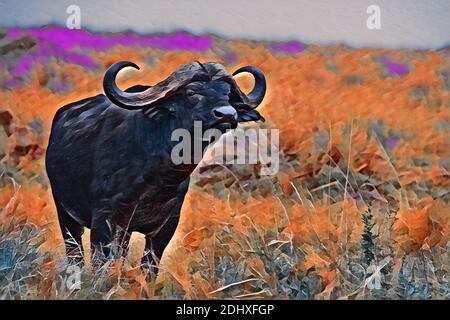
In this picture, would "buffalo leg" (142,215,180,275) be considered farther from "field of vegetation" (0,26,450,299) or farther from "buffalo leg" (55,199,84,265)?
"buffalo leg" (55,199,84,265)

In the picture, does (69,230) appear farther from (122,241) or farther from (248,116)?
(248,116)

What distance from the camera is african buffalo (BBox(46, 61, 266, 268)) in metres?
5.13

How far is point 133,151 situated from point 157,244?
62cm

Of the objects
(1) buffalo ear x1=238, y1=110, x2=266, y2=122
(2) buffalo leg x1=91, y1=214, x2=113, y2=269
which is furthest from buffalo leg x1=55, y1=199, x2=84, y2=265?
(1) buffalo ear x1=238, y1=110, x2=266, y2=122

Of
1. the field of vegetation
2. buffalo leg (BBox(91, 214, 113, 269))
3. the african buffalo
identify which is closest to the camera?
the african buffalo

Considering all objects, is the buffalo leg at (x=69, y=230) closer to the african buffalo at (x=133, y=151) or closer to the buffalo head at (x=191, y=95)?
the african buffalo at (x=133, y=151)

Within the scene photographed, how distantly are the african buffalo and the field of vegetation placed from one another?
0.32 ft

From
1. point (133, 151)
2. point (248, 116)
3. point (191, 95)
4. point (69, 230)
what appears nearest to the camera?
point (191, 95)

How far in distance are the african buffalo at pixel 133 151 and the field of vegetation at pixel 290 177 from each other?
0.10 metres

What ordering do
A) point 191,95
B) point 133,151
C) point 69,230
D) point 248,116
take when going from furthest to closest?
point 69,230
point 248,116
point 133,151
point 191,95

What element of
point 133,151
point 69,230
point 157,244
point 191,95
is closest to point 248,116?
point 191,95

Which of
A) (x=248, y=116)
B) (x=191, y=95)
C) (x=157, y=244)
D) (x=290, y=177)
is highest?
(x=191, y=95)

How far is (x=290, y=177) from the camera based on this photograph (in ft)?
18.3

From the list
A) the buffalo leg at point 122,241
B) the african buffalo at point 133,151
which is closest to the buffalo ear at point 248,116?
the african buffalo at point 133,151
